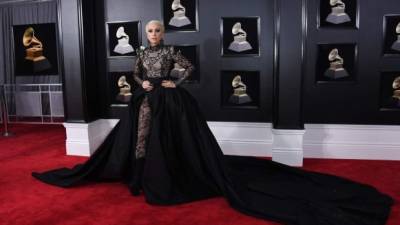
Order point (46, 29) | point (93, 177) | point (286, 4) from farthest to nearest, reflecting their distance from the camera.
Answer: point (46, 29) → point (286, 4) → point (93, 177)

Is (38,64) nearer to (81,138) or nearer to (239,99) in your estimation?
(81,138)

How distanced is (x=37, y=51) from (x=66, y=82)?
1.88 metres

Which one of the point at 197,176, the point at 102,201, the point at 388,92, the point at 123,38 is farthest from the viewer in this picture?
the point at 123,38

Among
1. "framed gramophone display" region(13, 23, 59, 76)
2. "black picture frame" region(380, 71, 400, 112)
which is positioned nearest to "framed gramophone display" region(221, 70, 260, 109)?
"black picture frame" region(380, 71, 400, 112)

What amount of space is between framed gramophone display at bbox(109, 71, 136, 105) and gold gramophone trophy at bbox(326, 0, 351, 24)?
2.65m

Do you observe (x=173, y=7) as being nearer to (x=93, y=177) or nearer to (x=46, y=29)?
(x=93, y=177)

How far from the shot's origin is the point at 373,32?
4301 mm

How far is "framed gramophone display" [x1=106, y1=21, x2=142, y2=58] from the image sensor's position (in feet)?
15.7

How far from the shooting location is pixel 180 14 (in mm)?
4609

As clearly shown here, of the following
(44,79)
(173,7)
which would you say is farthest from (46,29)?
(173,7)

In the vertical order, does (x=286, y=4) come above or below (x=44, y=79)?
above

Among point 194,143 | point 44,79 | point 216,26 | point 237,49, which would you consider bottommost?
point 194,143

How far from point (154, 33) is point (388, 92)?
2881mm

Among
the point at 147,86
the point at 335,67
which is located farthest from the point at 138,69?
the point at 335,67
